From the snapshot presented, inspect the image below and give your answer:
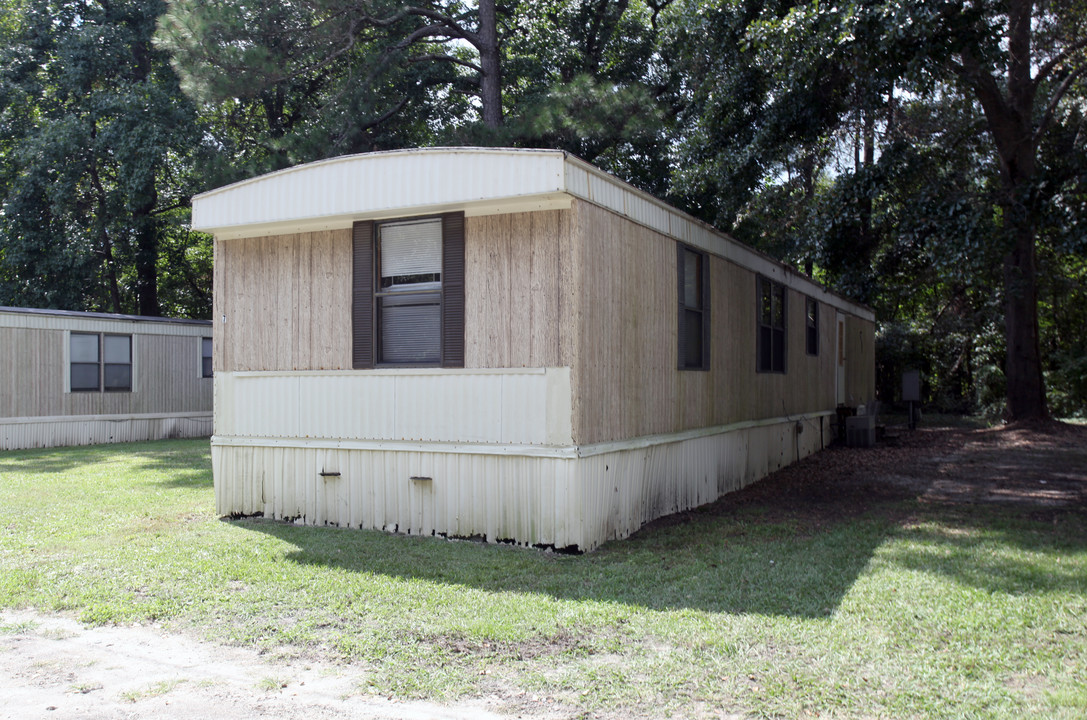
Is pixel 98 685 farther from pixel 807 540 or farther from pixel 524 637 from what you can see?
pixel 807 540

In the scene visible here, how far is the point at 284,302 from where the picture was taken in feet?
24.1

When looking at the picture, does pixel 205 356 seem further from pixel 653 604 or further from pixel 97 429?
pixel 653 604

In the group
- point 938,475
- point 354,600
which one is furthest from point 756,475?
point 354,600

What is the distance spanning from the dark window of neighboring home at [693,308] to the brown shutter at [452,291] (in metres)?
2.21

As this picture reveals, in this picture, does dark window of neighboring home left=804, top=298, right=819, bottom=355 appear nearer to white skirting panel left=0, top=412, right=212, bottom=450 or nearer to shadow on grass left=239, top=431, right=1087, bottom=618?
shadow on grass left=239, top=431, right=1087, bottom=618

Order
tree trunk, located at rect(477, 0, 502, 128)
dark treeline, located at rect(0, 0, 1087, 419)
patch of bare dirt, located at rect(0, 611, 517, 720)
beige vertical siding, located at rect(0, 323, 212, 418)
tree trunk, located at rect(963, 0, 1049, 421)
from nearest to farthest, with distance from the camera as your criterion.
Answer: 1. patch of bare dirt, located at rect(0, 611, 517, 720)
2. dark treeline, located at rect(0, 0, 1087, 419)
3. tree trunk, located at rect(963, 0, 1049, 421)
4. beige vertical siding, located at rect(0, 323, 212, 418)
5. tree trunk, located at rect(477, 0, 502, 128)

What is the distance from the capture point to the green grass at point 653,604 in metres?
3.48

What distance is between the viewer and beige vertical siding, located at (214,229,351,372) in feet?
23.3

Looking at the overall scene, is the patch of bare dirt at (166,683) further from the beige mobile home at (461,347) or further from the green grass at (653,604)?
the beige mobile home at (461,347)

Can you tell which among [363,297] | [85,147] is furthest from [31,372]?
[363,297]

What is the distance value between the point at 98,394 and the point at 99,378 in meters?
0.31

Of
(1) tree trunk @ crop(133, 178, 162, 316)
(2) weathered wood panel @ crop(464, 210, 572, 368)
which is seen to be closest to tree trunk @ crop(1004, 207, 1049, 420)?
(2) weathered wood panel @ crop(464, 210, 572, 368)

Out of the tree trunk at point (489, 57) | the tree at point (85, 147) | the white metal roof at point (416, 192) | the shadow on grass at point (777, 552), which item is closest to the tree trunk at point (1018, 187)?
the shadow on grass at point (777, 552)

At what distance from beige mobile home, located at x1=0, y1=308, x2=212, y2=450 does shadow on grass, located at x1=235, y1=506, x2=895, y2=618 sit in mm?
10311
